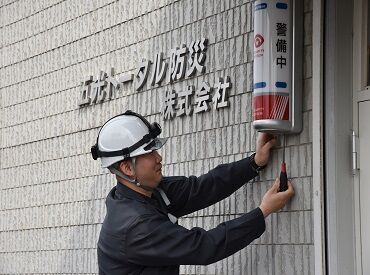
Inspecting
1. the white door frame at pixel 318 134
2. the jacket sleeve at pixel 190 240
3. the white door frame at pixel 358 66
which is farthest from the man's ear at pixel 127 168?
the white door frame at pixel 358 66

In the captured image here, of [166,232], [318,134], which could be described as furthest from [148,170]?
[318,134]

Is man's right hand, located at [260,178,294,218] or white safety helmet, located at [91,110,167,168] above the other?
white safety helmet, located at [91,110,167,168]

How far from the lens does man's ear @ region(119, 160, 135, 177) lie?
18.8ft

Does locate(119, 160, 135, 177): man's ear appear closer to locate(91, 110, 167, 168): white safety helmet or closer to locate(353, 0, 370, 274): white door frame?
locate(91, 110, 167, 168): white safety helmet

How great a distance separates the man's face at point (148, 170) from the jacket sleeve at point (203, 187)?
0.33 meters

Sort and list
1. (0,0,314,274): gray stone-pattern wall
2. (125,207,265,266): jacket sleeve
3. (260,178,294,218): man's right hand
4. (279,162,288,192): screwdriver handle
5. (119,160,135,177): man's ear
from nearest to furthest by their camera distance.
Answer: (125,207,265,266): jacket sleeve, (260,178,294,218): man's right hand, (279,162,288,192): screwdriver handle, (119,160,135,177): man's ear, (0,0,314,274): gray stone-pattern wall

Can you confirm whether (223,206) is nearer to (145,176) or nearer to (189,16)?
(145,176)

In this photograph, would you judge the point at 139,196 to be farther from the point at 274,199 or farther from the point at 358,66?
the point at 358,66

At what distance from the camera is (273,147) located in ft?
19.2

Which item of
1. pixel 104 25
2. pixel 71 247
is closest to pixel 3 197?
pixel 71 247

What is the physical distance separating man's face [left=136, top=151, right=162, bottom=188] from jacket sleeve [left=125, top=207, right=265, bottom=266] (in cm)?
33

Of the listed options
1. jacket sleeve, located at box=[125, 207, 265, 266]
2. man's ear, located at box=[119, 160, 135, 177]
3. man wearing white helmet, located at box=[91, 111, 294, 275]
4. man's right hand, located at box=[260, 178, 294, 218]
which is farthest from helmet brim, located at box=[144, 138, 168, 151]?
man's right hand, located at box=[260, 178, 294, 218]

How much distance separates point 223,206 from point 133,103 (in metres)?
1.44

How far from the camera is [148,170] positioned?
5.71m
